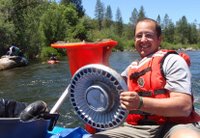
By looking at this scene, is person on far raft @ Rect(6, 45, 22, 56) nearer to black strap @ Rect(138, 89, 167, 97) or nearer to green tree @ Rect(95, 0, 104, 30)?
black strap @ Rect(138, 89, 167, 97)

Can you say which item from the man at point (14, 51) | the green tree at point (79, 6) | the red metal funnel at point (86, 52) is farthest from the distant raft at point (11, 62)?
the green tree at point (79, 6)

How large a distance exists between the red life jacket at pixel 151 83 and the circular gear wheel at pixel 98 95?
0.94 ft

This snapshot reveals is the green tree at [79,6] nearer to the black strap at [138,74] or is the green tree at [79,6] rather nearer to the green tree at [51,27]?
the green tree at [51,27]

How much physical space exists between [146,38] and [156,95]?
46cm

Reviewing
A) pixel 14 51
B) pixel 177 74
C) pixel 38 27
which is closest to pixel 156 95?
pixel 177 74

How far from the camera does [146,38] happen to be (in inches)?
118

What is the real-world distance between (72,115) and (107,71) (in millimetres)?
6992

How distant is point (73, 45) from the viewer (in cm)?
346

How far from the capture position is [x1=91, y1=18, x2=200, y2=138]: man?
2.60 metres

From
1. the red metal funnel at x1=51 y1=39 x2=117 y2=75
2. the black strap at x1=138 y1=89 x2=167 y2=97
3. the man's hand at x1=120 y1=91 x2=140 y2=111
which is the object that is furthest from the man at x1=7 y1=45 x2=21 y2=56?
the man's hand at x1=120 y1=91 x2=140 y2=111

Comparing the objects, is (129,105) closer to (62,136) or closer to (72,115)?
(62,136)

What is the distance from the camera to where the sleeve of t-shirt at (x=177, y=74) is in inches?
105

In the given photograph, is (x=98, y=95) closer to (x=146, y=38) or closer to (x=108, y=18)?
(x=146, y=38)

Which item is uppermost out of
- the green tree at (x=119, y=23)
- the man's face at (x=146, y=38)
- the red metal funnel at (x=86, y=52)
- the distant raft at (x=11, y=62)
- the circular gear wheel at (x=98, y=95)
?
the green tree at (x=119, y=23)
